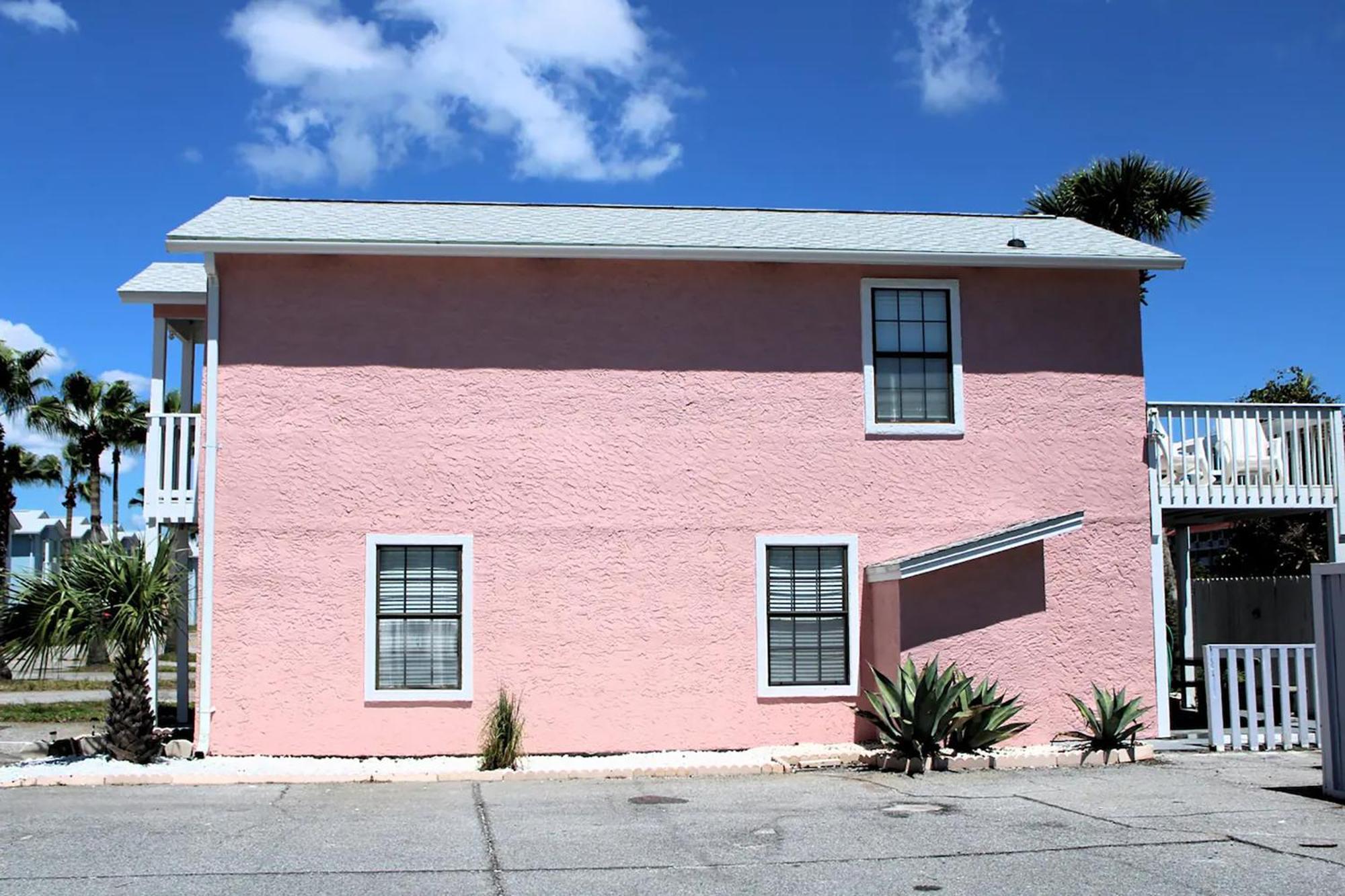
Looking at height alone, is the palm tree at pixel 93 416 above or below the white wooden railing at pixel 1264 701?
above

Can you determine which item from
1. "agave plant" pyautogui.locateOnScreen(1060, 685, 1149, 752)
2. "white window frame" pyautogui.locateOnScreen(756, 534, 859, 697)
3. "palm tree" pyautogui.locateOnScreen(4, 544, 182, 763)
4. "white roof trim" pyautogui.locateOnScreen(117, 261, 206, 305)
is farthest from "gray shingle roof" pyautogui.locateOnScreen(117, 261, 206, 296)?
"agave plant" pyautogui.locateOnScreen(1060, 685, 1149, 752)

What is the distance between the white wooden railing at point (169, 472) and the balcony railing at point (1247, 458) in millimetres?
11606

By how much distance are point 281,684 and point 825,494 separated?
6.44 meters

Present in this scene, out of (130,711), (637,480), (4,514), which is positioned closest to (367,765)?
(130,711)

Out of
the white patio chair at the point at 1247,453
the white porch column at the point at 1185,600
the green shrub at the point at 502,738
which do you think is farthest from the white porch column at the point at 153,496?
the white porch column at the point at 1185,600

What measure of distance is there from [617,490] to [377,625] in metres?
3.06

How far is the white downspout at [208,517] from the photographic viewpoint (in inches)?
551

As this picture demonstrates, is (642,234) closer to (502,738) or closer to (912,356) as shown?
(912,356)

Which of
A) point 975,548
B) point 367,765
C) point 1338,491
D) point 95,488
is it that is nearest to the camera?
point 367,765

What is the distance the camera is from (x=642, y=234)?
15688 mm

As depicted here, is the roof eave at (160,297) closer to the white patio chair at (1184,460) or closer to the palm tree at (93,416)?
the white patio chair at (1184,460)

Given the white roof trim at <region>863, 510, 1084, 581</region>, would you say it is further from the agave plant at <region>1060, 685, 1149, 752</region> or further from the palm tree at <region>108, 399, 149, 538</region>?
the palm tree at <region>108, 399, 149, 538</region>

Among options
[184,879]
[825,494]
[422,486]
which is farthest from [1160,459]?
[184,879]

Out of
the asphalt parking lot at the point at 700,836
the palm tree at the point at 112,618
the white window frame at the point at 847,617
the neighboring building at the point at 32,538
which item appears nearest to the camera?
the asphalt parking lot at the point at 700,836
